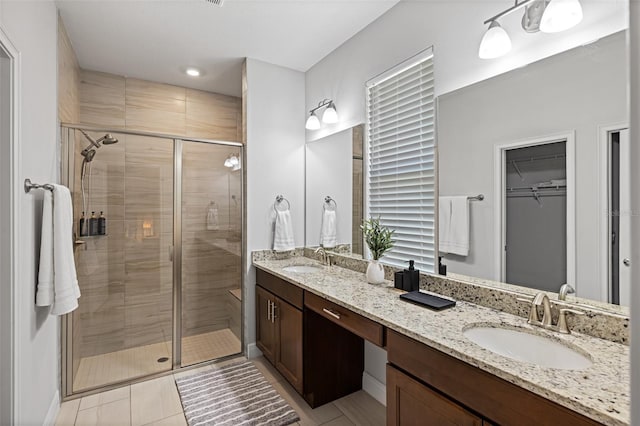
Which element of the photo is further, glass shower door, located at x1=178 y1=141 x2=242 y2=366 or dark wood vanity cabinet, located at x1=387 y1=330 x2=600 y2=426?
glass shower door, located at x1=178 y1=141 x2=242 y2=366

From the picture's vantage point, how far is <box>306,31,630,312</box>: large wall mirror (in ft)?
3.96

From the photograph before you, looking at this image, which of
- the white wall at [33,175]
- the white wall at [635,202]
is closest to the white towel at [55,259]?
the white wall at [33,175]

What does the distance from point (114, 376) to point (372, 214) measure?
2.35m

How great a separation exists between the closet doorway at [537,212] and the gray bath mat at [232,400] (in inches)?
63.8

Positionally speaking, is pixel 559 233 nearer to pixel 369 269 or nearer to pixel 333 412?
pixel 369 269

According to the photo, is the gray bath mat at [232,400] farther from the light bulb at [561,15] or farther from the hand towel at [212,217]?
the light bulb at [561,15]

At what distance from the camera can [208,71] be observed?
3.14 meters

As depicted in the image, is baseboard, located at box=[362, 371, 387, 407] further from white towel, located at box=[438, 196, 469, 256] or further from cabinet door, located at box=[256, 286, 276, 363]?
white towel, located at box=[438, 196, 469, 256]

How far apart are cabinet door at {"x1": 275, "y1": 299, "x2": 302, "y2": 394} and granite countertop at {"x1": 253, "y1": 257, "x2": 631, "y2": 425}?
1.16 ft

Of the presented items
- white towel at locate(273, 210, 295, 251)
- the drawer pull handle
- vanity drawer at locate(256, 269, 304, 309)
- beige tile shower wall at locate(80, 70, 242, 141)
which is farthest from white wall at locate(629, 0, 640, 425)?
beige tile shower wall at locate(80, 70, 242, 141)

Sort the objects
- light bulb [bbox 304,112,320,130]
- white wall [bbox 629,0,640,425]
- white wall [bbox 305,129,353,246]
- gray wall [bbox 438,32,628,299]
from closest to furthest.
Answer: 1. white wall [bbox 629,0,640,425]
2. gray wall [bbox 438,32,628,299]
3. white wall [bbox 305,129,353,246]
4. light bulb [bbox 304,112,320,130]

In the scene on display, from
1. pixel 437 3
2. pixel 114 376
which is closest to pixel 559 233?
pixel 437 3

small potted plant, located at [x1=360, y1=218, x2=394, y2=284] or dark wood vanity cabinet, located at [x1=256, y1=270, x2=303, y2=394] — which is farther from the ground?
small potted plant, located at [x1=360, y1=218, x2=394, y2=284]

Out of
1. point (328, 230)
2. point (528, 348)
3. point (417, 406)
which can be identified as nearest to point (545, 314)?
point (528, 348)
